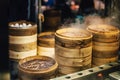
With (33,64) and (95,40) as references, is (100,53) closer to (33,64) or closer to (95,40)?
(95,40)

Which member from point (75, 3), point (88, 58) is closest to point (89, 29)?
point (88, 58)

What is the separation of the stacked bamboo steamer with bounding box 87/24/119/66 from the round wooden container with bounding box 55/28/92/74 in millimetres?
259

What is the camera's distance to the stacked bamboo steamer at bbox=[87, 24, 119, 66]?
464 centimetres

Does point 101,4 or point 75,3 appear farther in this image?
point 75,3

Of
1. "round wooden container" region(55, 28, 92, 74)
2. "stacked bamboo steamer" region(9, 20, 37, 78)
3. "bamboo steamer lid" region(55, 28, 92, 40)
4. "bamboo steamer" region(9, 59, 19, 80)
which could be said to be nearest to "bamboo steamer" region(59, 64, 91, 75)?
"round wooden container" region(55, 28, 92, 74)

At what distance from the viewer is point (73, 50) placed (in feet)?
14.1

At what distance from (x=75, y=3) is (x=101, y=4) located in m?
1.32

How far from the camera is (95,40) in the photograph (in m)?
4.70

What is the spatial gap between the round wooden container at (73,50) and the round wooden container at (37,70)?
0.63ft

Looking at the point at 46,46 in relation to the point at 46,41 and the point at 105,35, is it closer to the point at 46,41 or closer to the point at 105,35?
the point at 46,41

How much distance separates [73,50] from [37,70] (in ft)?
2.27

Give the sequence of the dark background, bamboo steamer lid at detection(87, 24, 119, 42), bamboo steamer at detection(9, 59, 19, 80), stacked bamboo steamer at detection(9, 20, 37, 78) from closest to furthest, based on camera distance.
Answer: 1. the dark background
2. bamboo steamer lid at detection(87, 24, 119, 42)
3. stacked bamboo steamer at detection(9, 20, 37, 78)
4. bamboo steamer at detection(9, 59, 19, 80)

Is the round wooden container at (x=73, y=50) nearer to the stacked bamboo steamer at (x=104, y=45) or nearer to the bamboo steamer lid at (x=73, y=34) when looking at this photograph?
the bamboo steamer lid at (x=73, y=34)

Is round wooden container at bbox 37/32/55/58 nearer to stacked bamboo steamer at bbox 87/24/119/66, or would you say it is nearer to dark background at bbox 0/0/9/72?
stacked bamboo steamer at bbox 87/24/119/66
